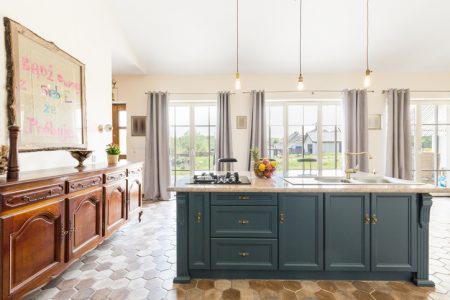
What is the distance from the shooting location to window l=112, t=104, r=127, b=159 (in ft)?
16.4

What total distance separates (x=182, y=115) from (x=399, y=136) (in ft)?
14.7

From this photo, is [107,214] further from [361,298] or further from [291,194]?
[361,298]

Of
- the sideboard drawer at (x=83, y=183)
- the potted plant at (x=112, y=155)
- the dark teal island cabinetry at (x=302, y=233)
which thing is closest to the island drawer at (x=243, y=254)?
the dark teal island cabinetry at (x=302, y=233)

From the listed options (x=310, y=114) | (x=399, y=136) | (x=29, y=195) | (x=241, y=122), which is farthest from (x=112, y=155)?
(x=399, y=136)

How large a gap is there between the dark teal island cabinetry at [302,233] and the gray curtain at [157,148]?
117 inches

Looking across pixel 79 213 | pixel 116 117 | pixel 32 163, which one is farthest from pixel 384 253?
pixel 116 117

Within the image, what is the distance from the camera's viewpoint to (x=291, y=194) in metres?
1.94

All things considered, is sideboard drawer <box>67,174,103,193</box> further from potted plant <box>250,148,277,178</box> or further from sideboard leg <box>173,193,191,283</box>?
potted plant <box>250,148,277,178</box>

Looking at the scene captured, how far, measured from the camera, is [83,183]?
2.17 meters

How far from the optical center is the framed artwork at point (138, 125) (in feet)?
16.1

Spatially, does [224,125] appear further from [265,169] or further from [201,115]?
[265,169]

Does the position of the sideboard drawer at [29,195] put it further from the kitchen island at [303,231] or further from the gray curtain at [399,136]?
the gray curtain at [399,136]

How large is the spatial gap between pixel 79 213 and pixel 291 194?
1936mm

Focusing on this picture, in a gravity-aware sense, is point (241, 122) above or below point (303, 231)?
above
